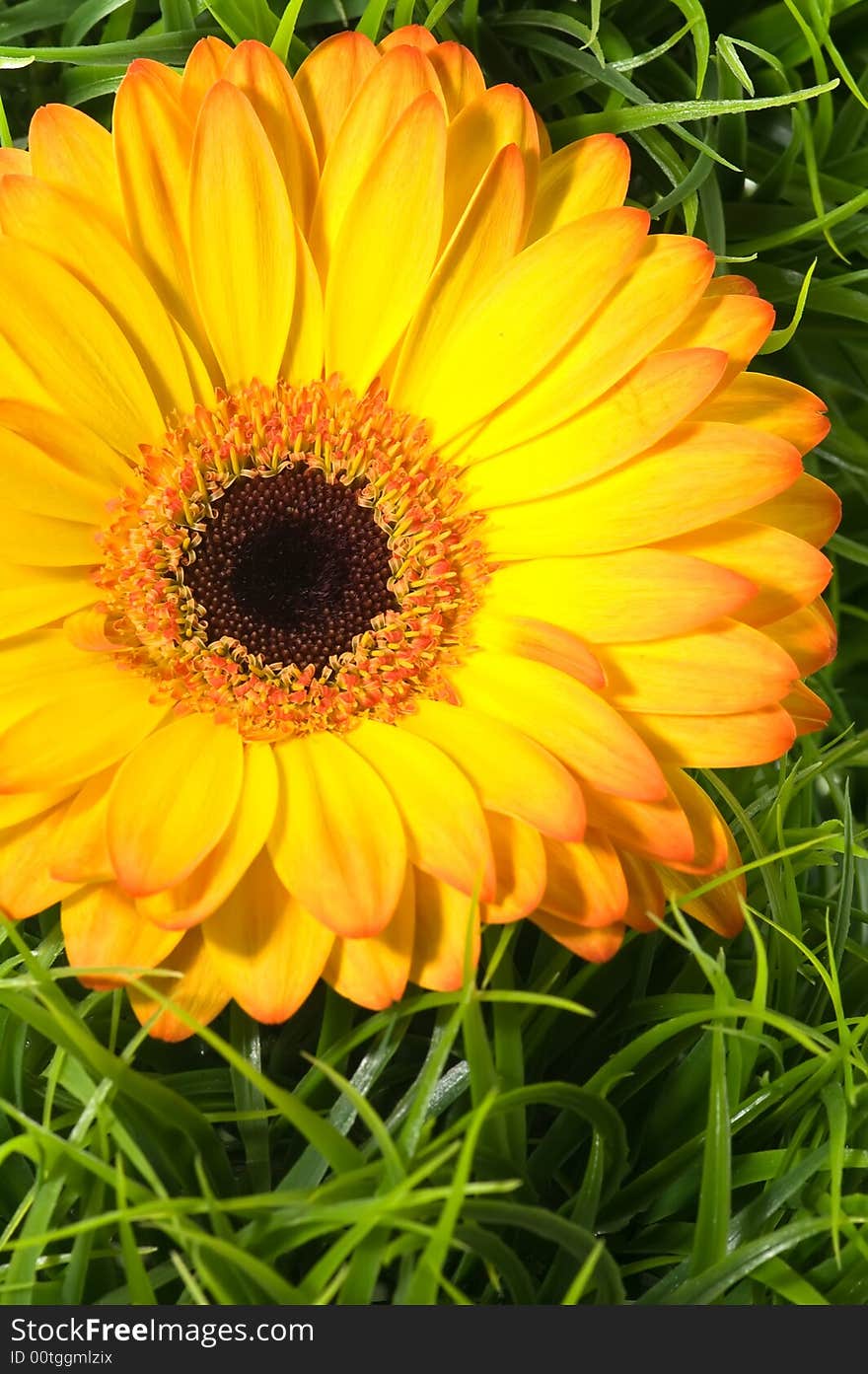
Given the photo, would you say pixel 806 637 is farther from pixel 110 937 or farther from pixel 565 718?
pixel 110 937

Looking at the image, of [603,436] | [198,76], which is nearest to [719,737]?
[603,436]

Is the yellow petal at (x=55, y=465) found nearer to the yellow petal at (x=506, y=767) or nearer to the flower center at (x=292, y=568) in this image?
the flower center at (x=292, y=568)

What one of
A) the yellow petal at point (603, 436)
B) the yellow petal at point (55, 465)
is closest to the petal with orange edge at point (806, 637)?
the yellow petal at point (603, 436)

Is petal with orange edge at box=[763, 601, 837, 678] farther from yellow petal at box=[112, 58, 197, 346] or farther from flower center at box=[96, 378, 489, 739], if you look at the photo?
yellow petal at box=[112, 58, 197, 346]

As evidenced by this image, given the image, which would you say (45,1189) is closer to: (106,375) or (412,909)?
(412,909)

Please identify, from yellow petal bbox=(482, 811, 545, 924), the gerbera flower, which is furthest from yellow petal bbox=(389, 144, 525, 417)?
yellow petal bbox=(482, 811, 545, 924)

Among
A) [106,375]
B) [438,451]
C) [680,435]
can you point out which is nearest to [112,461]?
[106,375]
